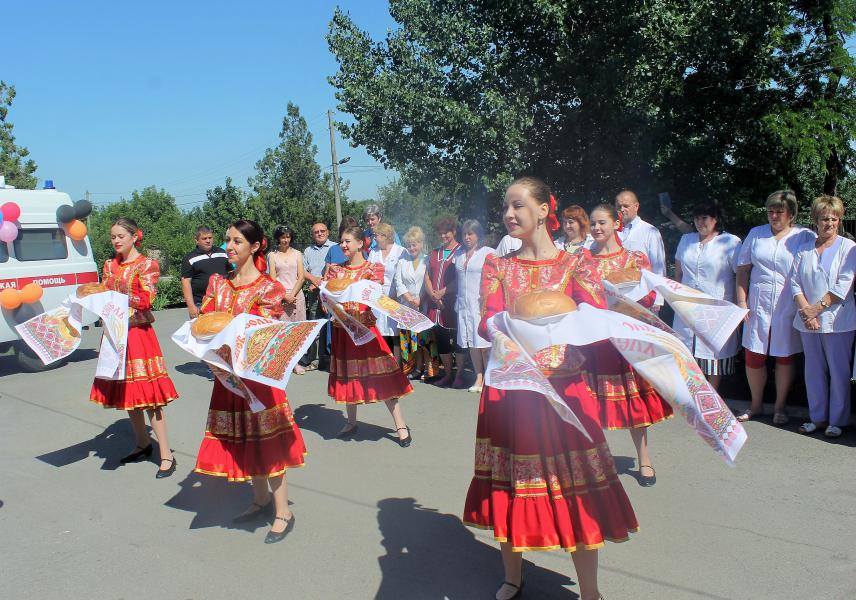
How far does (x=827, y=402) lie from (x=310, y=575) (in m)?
4.49

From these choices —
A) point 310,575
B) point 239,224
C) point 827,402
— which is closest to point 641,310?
point 310,575

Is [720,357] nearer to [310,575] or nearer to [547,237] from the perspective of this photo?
[547,237]

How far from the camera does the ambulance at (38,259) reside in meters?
10.4

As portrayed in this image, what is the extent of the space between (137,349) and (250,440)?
1.76 metres

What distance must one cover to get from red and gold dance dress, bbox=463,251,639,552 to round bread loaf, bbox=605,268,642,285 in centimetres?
135

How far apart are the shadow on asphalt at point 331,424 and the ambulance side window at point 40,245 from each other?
19.0 feet

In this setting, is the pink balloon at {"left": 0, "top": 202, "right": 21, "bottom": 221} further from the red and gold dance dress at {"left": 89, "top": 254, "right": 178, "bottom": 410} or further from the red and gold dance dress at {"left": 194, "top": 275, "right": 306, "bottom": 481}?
the red and gold dance dress at {"left": 194, "top": 275, "right": 306, "bottom": 481}

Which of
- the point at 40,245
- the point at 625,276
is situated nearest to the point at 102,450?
the point at 625,276

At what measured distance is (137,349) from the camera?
18.3ft

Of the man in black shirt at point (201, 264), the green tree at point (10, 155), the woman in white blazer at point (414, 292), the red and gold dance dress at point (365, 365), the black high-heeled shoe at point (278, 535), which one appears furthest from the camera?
the green tree at point (10, 155)

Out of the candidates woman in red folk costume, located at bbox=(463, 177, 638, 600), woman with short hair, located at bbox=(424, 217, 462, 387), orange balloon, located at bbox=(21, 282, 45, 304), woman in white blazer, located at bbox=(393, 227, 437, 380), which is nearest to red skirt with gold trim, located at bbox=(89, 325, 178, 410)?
woman in white blazer, located at bbox=(393, 227, 437, 380)

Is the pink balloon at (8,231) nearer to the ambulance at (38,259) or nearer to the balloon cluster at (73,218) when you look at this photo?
the ambulance at (38,259)

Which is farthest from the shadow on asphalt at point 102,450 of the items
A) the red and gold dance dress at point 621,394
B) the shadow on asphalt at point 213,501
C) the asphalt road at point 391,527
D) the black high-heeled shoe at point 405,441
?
the red and gold dance dress at point 621,394

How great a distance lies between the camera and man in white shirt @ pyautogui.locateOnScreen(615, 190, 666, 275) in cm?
662
